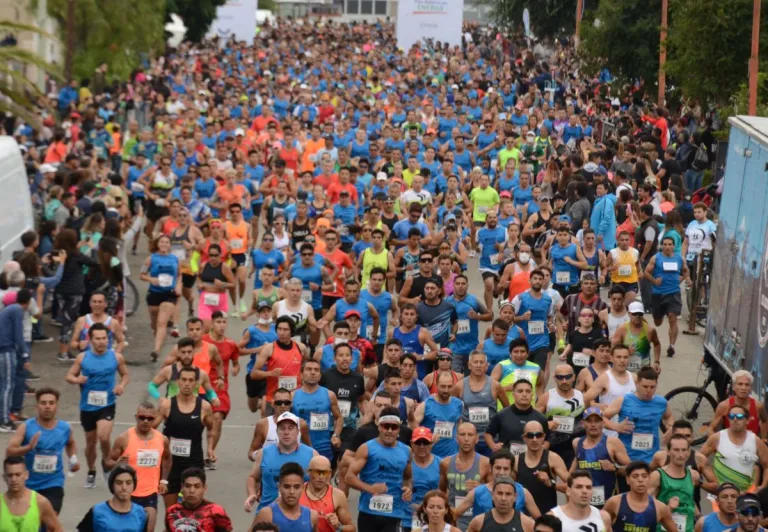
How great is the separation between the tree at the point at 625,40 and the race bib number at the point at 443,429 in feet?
76.0

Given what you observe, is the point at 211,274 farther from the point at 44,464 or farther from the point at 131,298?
the point at 44,464

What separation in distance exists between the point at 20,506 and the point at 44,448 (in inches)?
52.4

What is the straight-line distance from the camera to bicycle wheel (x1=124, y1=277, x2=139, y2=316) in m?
20.6

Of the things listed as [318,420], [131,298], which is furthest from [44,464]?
[131,298]

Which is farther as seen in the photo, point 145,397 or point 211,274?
point 211,274

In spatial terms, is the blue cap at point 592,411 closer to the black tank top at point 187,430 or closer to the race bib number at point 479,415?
the race bib number at point 479,415

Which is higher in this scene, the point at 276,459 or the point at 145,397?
the point at 276,459

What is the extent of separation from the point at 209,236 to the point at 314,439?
244 inches

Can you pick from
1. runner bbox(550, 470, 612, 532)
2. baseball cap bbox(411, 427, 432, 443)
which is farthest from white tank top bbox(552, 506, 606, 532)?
baseball cap bbox(411, 427, 432, 443)

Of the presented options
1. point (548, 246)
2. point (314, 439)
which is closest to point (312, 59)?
point (548, 246)

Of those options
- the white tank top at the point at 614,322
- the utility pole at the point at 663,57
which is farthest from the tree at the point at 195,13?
the white tank top at the point at 614,322

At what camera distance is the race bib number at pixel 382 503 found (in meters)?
11.3

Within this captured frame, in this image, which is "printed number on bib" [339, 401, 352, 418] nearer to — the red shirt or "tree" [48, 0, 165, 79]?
the red shirt

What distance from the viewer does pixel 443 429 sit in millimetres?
12406
